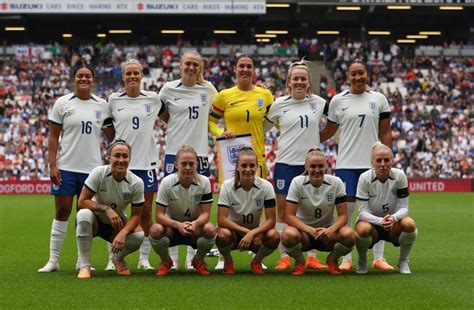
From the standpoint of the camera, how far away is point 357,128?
988 centimetres

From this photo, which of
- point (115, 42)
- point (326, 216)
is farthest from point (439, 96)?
point (326, 216)

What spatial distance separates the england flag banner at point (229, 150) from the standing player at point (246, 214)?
846mm

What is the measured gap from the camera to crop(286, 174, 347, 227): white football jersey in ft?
30.2

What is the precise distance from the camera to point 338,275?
9164 millimetres

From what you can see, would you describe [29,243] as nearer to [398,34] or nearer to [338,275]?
[338,275]

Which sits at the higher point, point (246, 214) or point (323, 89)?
point (323, 89)

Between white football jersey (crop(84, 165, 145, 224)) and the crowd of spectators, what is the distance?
2233cm

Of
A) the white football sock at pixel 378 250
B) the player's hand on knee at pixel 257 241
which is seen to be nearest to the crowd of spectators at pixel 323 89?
the white football sock at pixel 378 250

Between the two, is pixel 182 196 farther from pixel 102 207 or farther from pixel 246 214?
pixel 102 207

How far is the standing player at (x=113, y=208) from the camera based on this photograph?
8.95 metres

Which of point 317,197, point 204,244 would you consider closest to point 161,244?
point 204,244

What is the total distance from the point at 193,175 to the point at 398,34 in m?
38.1

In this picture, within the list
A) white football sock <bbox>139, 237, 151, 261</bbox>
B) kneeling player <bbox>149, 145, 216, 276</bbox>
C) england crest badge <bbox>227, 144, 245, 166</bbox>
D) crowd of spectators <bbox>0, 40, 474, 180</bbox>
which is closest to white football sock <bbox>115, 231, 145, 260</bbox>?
kneeling player <bbox>149, 145, 216, 276</bbox>

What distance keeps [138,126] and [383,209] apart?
2581 mm
